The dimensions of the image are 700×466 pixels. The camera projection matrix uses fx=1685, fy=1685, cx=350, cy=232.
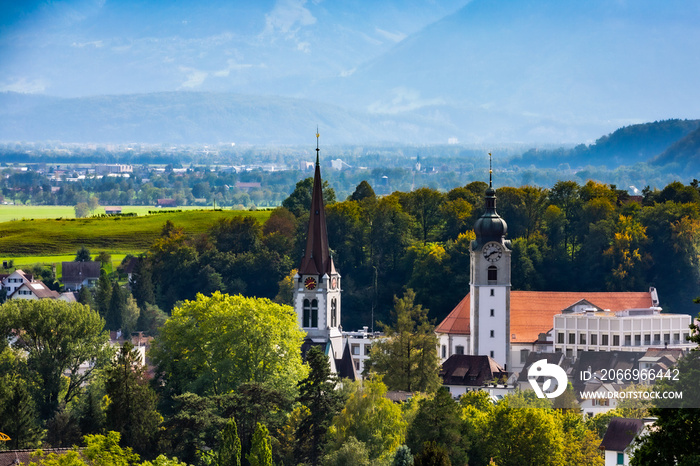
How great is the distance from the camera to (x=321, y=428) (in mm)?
63281

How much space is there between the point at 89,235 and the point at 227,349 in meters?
99.5

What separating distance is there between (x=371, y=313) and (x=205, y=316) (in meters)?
42.1

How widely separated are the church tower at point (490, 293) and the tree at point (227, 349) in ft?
67.5

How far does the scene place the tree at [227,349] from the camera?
73.6 m

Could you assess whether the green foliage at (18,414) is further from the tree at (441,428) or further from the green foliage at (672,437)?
the green foliage at (672,437)

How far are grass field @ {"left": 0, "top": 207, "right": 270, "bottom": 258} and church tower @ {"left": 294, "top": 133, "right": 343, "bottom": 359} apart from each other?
211 ft

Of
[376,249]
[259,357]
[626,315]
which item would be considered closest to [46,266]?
[376,249]

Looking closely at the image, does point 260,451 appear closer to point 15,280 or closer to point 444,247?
point 444,247

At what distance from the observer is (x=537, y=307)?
10269 centimetres

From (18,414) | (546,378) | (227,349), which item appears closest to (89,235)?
(546,378)

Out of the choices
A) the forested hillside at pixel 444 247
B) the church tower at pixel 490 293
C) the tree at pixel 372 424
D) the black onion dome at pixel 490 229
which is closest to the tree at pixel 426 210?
the forested hillside at pixel 444 247

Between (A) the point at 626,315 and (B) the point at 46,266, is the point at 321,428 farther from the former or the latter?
(B) the point at 46,266

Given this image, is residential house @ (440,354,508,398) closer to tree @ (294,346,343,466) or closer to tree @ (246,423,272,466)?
tree @ (294,346,343,466)

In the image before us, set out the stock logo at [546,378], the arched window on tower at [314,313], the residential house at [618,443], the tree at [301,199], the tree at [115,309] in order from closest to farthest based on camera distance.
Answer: the residential house at [618,443] → the stock logo at [546,378] → the arched window on tower at [314,313] → the tree at [115,309] → the tree at [301,199]
